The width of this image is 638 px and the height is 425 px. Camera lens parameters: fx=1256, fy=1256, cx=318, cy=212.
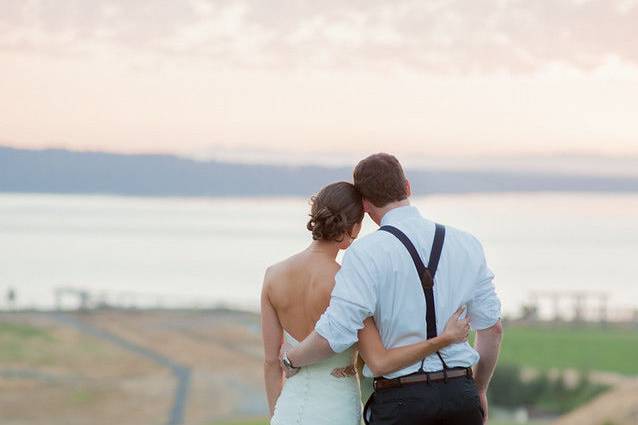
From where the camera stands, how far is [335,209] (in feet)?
17.1

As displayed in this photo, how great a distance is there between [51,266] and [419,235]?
430ft

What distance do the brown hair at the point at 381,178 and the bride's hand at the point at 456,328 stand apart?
1.74 ft

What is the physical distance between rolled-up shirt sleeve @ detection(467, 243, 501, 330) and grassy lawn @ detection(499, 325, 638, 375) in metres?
61.4

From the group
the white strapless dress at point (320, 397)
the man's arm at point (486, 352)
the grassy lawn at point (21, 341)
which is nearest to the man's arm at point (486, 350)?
the man's arm at point (486, 352)

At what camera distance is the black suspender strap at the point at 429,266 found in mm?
5055

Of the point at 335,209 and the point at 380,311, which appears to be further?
the point at 335,209

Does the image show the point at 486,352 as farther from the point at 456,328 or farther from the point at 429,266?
the point at 429,266

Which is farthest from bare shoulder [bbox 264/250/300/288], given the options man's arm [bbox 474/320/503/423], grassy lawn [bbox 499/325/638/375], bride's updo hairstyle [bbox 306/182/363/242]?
grassy lawn [bbox 499/325/638/375]

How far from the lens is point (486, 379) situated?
561 centimetres

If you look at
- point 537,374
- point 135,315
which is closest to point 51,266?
point 135,315

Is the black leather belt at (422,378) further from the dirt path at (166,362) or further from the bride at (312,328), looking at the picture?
the dirt path at (166,362)

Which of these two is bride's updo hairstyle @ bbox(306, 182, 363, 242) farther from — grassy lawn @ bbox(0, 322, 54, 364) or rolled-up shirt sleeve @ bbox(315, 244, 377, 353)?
grassy lawn @ bbox(0, 322, 54, 364)

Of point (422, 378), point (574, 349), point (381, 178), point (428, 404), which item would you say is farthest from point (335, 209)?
point (574, 349)

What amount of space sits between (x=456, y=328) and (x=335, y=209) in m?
0.70
